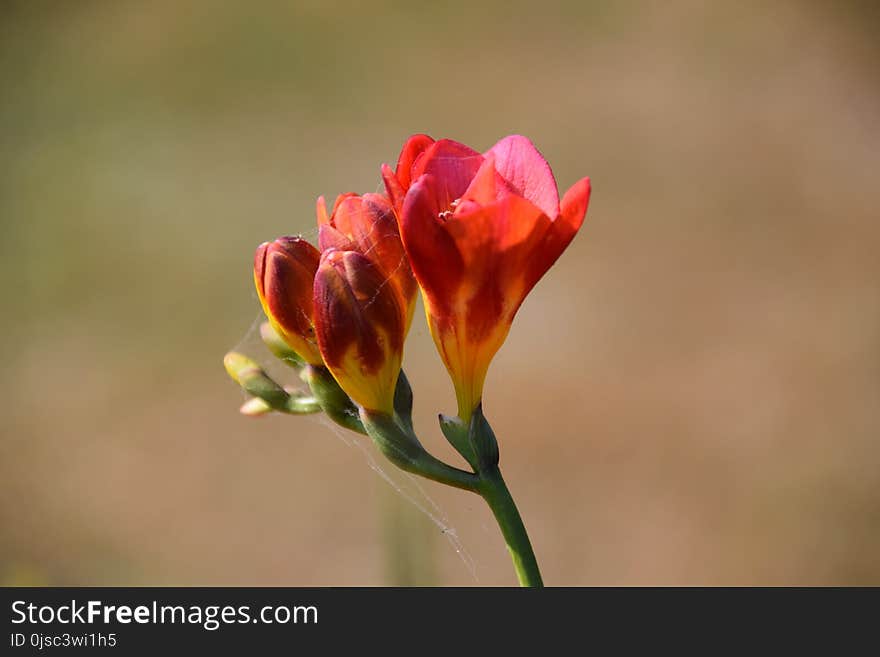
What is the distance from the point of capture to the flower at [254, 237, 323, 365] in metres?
0.32

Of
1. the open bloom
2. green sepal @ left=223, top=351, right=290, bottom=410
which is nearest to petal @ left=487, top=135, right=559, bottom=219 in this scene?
the open bloom

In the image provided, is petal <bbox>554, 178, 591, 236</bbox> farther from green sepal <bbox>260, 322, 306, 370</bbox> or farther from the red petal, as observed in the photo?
green sepal <bbox>260, 322, 306, 370</bbox>

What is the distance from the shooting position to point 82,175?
201cm

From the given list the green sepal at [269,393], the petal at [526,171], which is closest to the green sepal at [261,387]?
the green sepal at [269,393]

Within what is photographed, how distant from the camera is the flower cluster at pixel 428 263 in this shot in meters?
0.29

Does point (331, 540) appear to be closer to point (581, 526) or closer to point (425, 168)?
point (581, 526)

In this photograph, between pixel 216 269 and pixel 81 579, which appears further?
pixel 216 269

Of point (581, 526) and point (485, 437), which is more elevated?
point (581, 526)

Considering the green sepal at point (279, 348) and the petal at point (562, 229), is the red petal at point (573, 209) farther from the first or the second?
the green sepal at point (279, 348)

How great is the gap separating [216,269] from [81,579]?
601 mm

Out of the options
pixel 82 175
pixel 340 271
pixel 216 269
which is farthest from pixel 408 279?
pixel 82 175

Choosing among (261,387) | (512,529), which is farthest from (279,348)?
(512,529)

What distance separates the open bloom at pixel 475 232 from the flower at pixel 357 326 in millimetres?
15

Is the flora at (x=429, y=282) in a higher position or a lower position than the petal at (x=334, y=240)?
lower
